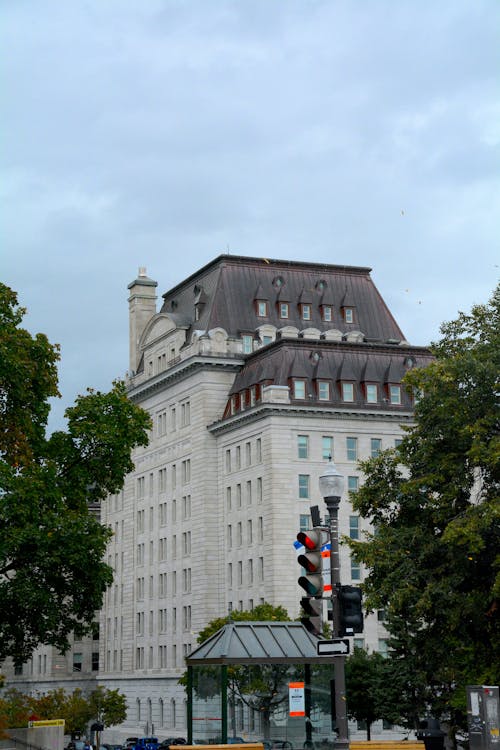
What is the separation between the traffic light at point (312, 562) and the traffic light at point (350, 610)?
0.44 metres

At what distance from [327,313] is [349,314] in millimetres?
2034

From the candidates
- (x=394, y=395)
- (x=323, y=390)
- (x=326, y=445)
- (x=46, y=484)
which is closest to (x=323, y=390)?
(x=323, y=390)

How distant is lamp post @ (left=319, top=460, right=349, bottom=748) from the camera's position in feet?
77.6

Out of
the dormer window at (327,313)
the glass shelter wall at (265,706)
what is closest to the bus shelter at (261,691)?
the glass shelter wall at (265,706)

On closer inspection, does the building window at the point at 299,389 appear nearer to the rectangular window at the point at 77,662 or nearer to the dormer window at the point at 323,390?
the dormer window at the point at 323,390

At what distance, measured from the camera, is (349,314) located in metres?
107

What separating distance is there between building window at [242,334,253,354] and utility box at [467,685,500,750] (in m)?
65.7

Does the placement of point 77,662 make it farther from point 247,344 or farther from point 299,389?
point 299,389

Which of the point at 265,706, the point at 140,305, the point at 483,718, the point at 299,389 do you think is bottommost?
the point at 483,718

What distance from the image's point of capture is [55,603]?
144 feet

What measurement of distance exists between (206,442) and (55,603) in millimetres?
57801

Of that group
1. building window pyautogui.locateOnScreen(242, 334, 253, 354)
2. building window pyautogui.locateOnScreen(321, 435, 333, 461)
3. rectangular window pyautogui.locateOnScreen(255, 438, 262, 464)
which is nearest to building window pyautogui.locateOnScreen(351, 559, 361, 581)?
building window pyautogui.locateOnScreen(321, 435, 333, 461)

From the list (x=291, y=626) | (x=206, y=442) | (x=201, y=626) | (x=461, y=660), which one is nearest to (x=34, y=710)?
(x=201, y=626)

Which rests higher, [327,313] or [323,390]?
[327,313]
